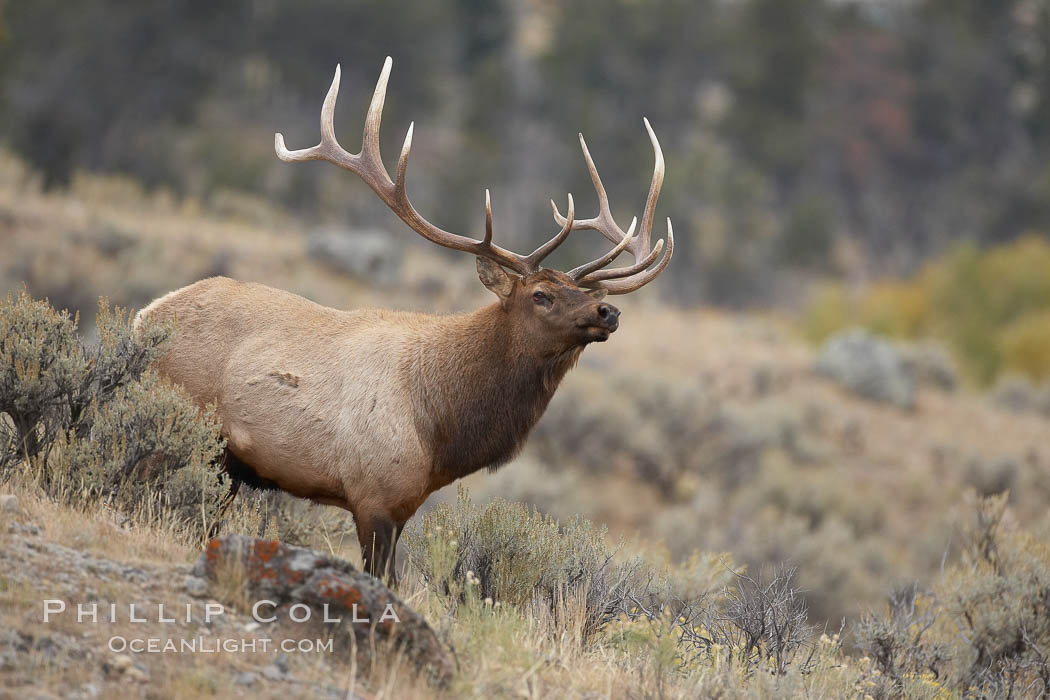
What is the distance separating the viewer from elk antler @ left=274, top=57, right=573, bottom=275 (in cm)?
618

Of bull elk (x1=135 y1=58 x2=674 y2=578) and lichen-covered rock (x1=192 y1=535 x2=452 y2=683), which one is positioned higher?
bull elk (x1=135 y1=58 x2=674 y2=578)

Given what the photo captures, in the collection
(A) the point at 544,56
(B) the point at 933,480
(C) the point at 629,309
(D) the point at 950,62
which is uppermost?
(D) the point at 950,62

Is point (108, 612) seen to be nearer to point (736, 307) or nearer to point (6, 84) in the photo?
point (6, 84)

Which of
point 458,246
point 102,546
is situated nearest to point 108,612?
point 102,546

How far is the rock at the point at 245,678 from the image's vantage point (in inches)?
158

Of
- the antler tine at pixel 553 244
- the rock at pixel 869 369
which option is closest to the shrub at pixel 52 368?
the antler tine at pixel 553 244

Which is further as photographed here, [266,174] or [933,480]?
[266,174]

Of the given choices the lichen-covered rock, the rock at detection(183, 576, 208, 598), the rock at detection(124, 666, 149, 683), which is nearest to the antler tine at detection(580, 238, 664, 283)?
the lichen-covered rock

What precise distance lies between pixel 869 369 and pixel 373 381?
55.2 feet

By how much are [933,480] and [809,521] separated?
301 centimetres

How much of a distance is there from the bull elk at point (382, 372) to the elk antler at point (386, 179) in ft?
0.05

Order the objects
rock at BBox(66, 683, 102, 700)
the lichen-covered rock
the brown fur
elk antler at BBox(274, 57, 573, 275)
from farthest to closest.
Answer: elk antler at BBox(274, 57, 573, 275), the brown fur, the lichen-covered rock, rock at BBox(66, 683, 102, 700)

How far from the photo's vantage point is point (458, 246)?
6.23m

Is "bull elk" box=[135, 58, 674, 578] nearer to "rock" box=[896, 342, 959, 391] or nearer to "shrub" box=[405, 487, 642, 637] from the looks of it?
"shrub" box=[405, 487, 642, 637]
